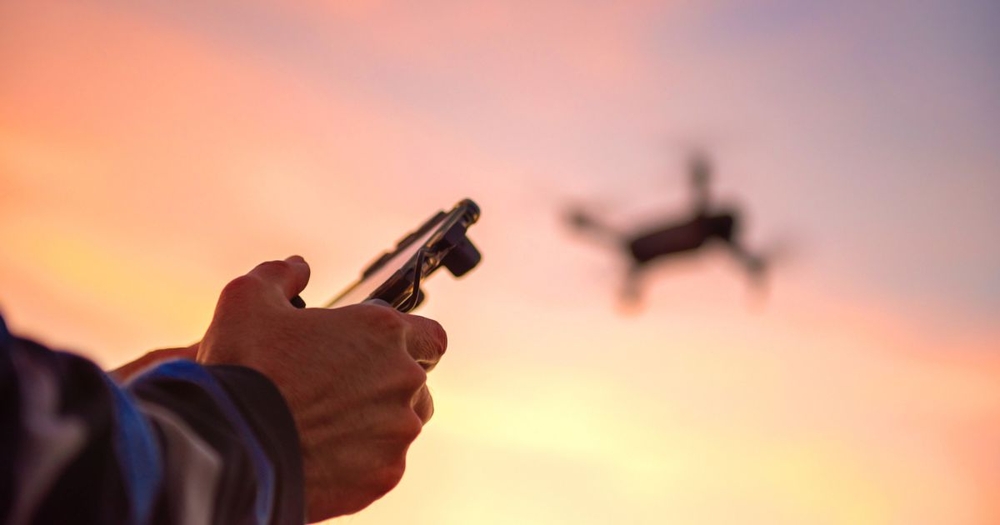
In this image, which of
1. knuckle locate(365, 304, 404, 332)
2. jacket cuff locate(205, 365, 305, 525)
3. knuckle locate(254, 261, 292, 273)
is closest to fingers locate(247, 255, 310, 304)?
knuckle locate(254, 261, 292, 273)

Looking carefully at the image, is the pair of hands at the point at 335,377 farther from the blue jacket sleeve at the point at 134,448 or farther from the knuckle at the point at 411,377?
the blue jacket sleeve at the point at 134,448

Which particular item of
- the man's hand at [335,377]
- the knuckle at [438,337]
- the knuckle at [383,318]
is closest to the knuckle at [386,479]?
the man's hand at [335,377]

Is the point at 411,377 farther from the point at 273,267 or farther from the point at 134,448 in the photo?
the point at 134,448

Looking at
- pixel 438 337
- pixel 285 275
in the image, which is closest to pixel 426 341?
pixel 438 337

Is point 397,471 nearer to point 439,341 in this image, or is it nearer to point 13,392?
point 439,341

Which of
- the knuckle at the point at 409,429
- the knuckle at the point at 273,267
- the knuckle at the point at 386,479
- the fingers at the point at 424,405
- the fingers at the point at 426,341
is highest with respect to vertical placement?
the fingers at the point at 426,341

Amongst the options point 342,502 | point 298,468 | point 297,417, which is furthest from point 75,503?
point 342,502
